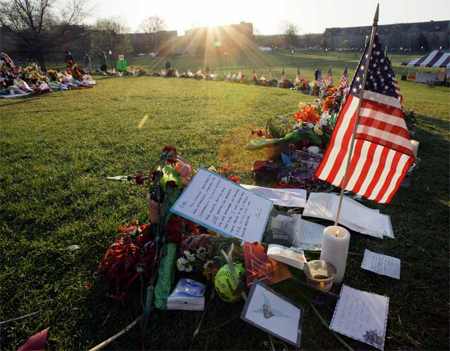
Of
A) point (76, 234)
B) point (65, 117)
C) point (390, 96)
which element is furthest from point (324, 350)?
point (65, 117)

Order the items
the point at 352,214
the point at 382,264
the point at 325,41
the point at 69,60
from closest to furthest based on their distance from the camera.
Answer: the point at 382,264, the point at 352,214, the point at 69,60, the point at 325,41

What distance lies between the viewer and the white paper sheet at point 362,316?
2.07 metres

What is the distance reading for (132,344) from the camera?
6.84 ft

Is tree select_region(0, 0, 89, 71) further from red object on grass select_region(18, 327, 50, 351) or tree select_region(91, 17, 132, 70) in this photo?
red object on grass select_region(18, 327, 50, 351)

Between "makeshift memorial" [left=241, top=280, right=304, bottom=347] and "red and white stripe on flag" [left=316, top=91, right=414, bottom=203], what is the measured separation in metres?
1.27

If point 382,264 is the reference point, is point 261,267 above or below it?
above

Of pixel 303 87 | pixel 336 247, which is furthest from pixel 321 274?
pixel 303 87

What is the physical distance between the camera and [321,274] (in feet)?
7.50

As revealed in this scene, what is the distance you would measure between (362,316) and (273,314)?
28.7 inches

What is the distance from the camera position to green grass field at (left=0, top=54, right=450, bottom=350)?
7.06 feet

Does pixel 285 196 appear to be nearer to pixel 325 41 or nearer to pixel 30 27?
pixel 30 27

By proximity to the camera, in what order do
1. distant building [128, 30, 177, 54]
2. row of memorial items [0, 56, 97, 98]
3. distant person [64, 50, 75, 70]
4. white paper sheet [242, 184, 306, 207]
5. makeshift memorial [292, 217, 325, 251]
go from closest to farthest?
makeshift memorial [292, 217, 325, 251]
white paper sheet [242, 184, 306, 207]
row of memorial items [0, 56, 97, 98]
distant person [64, 50, 75, 70]
distant building [128, 30, 177, 54]

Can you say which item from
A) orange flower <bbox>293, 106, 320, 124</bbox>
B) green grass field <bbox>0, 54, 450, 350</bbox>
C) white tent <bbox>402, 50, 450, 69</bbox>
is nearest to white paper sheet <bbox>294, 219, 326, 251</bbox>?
green grass field <bbox>0, 54, 450, 350</bbox>

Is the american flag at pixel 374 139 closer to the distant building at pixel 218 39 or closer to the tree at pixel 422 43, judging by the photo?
the distant building at pixel 218 39
